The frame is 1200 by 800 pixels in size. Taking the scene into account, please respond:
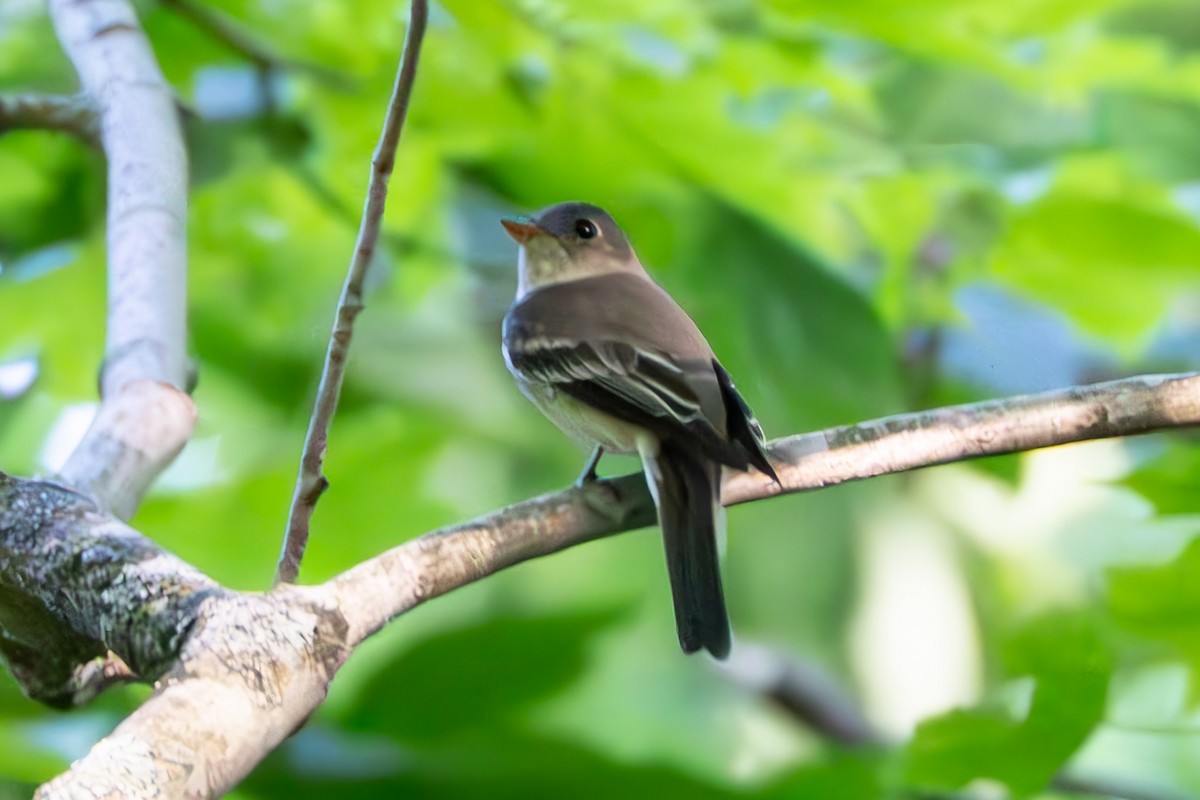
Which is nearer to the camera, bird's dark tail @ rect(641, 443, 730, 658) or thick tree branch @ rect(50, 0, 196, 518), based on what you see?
bird's dark tail @ rect(641, 443, 730, 658)

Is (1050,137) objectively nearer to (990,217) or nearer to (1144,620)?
(990,217)

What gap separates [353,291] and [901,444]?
393 mm

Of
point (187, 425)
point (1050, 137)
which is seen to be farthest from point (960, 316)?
point (187, 425)

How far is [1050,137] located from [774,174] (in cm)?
48

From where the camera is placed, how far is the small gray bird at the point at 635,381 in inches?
35.9

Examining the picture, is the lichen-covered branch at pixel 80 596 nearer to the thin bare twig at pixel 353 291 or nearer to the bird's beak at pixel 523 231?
the thin bare twig at pixel 353 291

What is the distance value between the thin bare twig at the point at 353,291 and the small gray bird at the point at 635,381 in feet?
0.83

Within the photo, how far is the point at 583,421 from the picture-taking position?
113 centimetres

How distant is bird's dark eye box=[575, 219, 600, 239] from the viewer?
1.30 meters

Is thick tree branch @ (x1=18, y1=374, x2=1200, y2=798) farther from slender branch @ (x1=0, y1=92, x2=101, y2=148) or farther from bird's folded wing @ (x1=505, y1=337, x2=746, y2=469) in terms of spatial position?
slender branch @ (x1=0, y1=92, x2=101, y2=148)

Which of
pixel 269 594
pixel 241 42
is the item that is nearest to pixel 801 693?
pixel 241 42

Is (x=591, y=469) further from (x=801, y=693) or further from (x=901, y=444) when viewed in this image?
(x=801, y=693)

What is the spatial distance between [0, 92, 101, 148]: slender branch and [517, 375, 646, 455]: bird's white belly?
53 centimetres

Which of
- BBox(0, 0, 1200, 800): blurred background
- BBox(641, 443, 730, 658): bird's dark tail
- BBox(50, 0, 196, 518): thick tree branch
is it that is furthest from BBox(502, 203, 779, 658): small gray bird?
BBox(50, 0, 196, 518): thick tree branch
